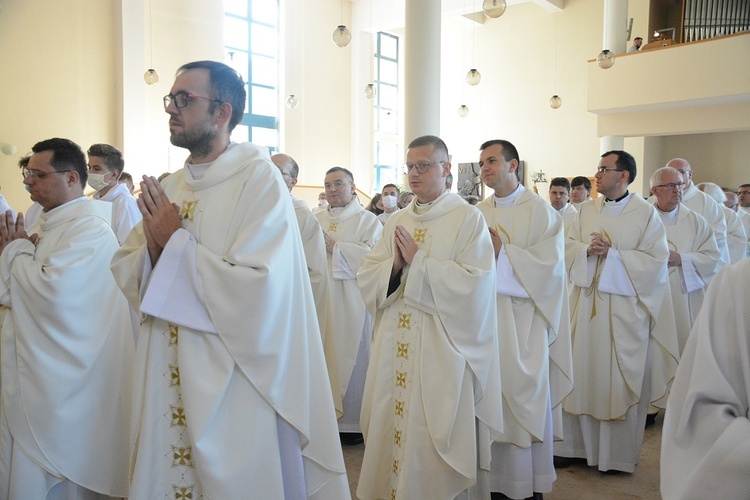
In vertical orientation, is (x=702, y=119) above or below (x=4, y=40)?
below

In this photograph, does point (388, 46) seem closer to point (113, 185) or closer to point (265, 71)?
point (265, 71)

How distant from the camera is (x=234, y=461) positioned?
255cm

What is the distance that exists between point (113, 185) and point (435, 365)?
128 inches

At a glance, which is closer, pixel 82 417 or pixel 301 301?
pixel 301 301

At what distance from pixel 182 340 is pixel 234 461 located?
0.52m

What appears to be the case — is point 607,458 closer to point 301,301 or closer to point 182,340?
point 301,301

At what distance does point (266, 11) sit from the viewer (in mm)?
19734

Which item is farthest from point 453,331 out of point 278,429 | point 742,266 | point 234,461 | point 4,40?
point 4,40

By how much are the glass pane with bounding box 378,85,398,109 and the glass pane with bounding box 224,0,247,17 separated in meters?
6.14

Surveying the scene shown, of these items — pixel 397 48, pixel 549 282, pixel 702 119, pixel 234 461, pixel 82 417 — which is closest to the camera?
pixel 234 461

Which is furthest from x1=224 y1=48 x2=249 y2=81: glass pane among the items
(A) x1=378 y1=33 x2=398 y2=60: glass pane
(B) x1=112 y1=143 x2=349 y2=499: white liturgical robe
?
(B) x1=112 y1=143 x2=349 y2=499: white liturgical robe

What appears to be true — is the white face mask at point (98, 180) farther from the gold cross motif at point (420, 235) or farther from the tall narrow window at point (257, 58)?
the tall narrow window at point (257, 58)

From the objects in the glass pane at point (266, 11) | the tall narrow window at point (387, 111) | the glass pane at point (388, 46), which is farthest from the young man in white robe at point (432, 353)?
the glass pane at point (388, 46)

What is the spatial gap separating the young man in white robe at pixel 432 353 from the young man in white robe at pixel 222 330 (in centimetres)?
92
